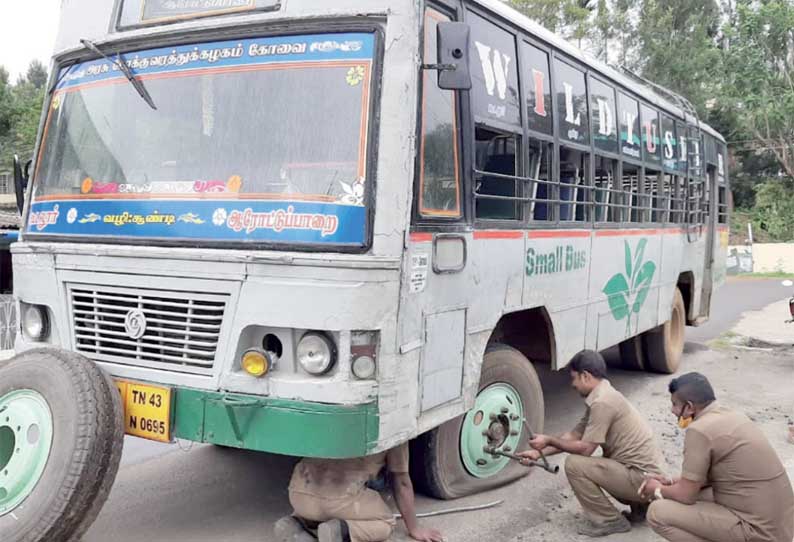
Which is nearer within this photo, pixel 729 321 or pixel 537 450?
pixel 537 450

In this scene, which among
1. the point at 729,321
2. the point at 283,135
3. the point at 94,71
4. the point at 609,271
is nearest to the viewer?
the point at 283,135

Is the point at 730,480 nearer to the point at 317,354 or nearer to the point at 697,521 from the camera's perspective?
the point at 697,521

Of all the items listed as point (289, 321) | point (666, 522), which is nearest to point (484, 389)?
point (666, 522)

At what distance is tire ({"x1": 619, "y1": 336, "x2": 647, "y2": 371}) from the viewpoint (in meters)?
8.95

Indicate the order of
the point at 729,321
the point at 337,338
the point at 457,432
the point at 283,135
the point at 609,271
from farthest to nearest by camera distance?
1. the point at 729,321
2. the point at 609,271
3. the point at 457,432
4. the point at 283,135
5. the point at 337,338

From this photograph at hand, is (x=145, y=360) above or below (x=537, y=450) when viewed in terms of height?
above

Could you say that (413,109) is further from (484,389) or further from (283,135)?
(484,389)

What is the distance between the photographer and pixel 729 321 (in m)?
14.7

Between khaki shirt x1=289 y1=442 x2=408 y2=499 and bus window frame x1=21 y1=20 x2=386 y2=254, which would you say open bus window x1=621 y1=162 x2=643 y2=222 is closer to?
bus window frame x1=21 y1=20 x2=386 y2=254

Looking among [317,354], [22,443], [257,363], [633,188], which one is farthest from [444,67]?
[633,188]

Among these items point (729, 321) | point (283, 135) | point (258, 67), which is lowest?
point (729, 321)

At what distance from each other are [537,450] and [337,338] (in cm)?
169

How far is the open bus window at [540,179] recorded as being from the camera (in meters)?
5.09

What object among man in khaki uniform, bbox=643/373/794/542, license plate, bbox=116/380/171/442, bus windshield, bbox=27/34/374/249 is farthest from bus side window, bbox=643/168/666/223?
license plate, bbox=116/380/171/442
